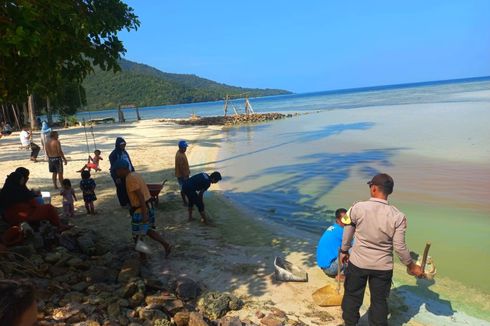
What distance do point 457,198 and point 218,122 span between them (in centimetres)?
4030

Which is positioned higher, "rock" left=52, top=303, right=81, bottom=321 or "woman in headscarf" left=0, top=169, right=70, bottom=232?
"woman in headscarf" left=0, top=169, right=70, bottom=232

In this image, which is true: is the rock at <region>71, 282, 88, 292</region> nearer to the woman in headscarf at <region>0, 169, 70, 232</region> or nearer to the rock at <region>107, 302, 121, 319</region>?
the rock at <region>107, 302, 121, 319</region>

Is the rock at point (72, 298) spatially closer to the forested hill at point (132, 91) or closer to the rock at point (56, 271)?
the rock at point (56, 271)

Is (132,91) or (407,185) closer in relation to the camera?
(407,185)

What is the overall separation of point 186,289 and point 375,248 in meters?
2.54

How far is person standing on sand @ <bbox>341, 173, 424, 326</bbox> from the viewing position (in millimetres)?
4027

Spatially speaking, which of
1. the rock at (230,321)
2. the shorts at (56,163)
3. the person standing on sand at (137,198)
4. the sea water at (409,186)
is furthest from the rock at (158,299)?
the shorts at (56,163)

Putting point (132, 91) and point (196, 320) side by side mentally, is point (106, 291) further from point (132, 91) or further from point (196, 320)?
point (132, 91)

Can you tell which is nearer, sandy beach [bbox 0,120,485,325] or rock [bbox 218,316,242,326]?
rock [bbox 218,316,242,326]

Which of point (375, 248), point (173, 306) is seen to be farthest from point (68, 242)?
point (375, 248)

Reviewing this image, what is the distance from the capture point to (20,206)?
6598 mm

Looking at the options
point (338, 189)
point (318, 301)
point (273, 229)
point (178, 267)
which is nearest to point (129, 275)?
point (178, 267)

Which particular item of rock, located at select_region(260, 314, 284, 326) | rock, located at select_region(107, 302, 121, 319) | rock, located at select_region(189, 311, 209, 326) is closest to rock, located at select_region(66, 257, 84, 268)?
rock, located at select_region(107, 302, 121, 319)

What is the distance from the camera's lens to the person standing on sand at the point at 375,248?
13.2 ft
